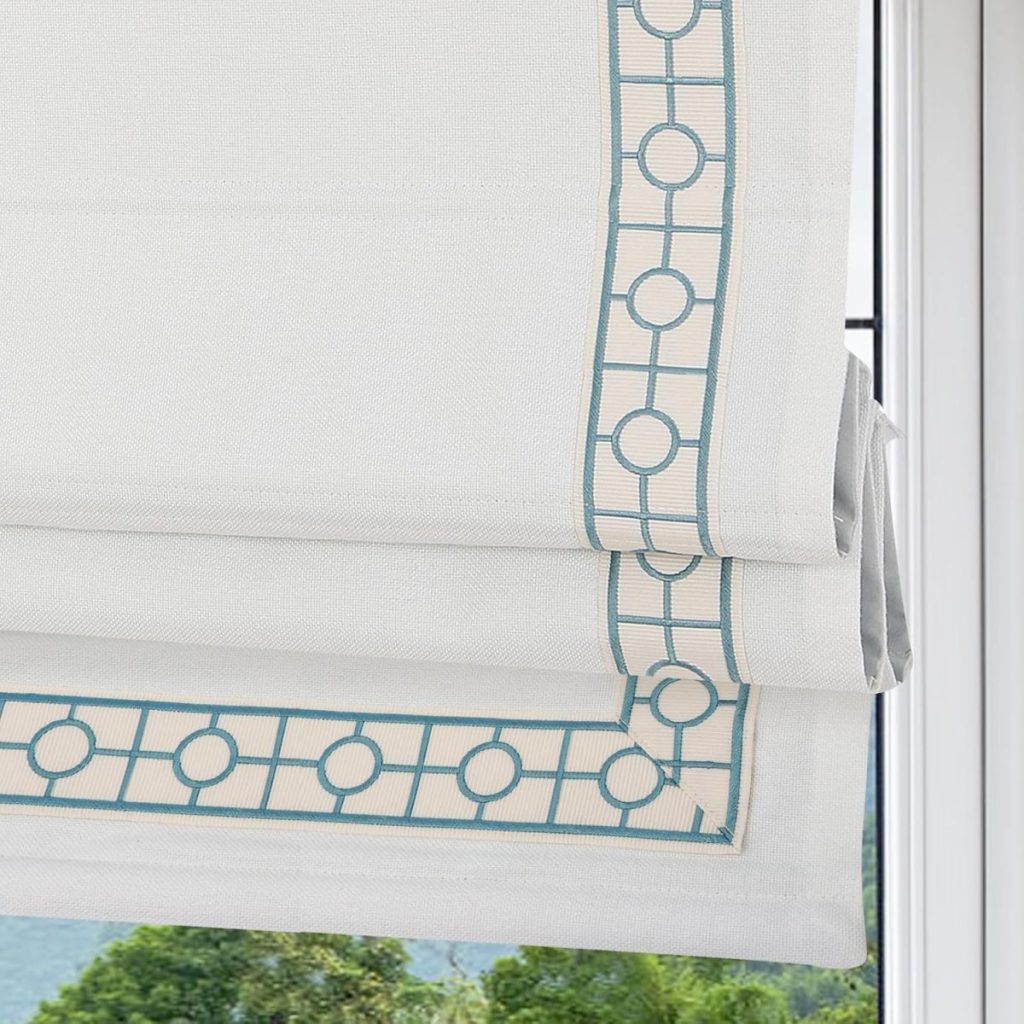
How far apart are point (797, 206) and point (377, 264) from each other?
0.19 metres

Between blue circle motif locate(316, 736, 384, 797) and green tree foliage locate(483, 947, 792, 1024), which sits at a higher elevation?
blue circle motif locate(316, 736, 384, 797)

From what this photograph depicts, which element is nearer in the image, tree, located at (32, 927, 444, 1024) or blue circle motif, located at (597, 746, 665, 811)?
blue circle motif, located at (597, 746, 665, 811)

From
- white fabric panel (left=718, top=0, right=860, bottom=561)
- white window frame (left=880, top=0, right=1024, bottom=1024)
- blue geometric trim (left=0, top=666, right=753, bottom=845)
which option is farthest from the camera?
white window frame (left=880, top=0, right=1024, bottom=1024)

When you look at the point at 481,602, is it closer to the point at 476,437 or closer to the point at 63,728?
the point at 476,437

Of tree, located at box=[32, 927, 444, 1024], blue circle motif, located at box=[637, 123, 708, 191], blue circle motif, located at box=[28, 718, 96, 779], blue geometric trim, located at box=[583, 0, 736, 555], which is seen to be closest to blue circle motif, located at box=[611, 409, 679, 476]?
blue geometric trim, located at box=[583, 0, 736, 555]

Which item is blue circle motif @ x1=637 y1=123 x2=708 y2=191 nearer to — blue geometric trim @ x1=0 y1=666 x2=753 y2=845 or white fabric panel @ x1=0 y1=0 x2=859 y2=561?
white fabric panel @ x1=0 y1=0 x2=859 y2=561

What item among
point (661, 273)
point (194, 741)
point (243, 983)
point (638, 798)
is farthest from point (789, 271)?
point (243, 983)

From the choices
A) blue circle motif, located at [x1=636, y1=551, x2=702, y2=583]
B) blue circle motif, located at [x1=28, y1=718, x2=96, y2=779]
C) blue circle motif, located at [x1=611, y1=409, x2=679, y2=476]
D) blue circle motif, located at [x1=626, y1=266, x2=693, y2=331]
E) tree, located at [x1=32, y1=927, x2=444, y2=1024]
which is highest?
blue circle motif, located at [x1=626, y1=266, x2=693, y2=331]

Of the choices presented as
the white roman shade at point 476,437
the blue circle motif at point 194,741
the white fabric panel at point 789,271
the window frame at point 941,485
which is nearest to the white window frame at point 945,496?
the window frame at point 941,485

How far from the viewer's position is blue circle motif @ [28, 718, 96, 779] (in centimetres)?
67

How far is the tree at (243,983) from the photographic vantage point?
856 mm

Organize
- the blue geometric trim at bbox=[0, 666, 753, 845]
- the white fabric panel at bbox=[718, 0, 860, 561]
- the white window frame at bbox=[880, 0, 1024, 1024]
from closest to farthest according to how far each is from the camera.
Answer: the white fabric panel at bbox=[718, 0, 860, 561] < the blue geometric trim at bbox=[0, 666, 753, 845] < the white window frame at bbox=[880, 0, 1024, 1024]

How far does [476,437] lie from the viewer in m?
0.56

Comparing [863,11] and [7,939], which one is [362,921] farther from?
[863,11]
